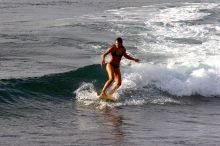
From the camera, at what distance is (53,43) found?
936 inches

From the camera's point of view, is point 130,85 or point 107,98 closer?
point 107,98

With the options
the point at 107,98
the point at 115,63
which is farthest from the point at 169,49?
the point at 107,98

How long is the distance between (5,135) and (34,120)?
1.85 m

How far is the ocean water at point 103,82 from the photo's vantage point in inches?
462

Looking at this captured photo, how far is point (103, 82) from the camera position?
18.1m

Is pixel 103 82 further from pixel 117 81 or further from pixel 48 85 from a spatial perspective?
pixel 117 81

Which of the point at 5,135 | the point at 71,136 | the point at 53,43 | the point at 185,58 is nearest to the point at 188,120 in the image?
the point at 71,136

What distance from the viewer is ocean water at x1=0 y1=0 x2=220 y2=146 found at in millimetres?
11742

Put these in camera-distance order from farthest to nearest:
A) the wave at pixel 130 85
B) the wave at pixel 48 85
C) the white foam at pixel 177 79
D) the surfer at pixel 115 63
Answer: the white foam at pixel 177 79
the wave at pixel 130 85
the surfer at pixel 115 63
the wave at pixel 48 85

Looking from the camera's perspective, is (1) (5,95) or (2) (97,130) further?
(1) (5,95)

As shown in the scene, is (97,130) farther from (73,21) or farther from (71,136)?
(73,21)

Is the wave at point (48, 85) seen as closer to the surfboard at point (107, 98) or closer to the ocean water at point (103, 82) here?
the ocean water at point (103, 82)

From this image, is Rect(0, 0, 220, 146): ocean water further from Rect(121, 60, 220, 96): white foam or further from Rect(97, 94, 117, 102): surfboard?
Rect(97, 94, 117, 102): surfboard

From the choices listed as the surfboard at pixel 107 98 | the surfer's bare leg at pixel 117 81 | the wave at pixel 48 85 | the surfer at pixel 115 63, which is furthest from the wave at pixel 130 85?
the surfer at pixel 115 63
